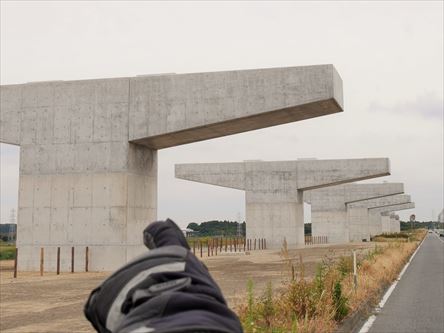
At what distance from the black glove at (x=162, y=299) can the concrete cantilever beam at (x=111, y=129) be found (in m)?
17.6

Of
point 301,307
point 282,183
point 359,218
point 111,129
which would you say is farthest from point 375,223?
point 301,307

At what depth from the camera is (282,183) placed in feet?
141

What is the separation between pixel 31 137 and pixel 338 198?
46.1 m

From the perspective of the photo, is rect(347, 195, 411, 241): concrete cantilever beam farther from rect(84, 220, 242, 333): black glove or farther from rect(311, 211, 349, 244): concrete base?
rect(84, 220, 242, 333): black glove

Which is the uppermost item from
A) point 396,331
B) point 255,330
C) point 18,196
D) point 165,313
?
point 18,196

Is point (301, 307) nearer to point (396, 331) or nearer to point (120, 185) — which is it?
point (396, 331)

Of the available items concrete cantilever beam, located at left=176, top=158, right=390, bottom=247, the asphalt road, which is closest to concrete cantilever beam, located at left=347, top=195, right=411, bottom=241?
concrete cantilever beam, located at left=176, top=158, right=390, bottom=247

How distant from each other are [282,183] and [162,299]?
41983 mm

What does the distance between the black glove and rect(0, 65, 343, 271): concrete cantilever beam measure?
17.6 m

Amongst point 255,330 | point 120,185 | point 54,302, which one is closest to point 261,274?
point 120,185

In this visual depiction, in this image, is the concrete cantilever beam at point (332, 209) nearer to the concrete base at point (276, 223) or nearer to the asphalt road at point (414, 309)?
the concrete base at point (276, 223)

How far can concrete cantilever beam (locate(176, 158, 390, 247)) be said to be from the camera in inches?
1647

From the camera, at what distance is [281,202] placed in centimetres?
4222

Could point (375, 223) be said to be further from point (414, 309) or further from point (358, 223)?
point (414, 309)
